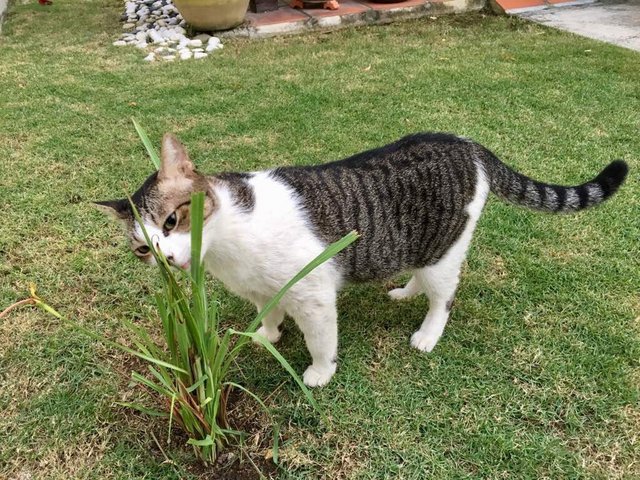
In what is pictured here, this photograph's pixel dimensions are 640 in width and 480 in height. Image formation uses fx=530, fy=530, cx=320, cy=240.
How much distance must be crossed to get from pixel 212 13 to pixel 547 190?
5.65m

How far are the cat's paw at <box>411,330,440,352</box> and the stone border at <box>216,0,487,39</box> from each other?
5.70m

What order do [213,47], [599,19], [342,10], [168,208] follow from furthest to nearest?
[342,10] → [599,19] → [213,47] → [168,208]

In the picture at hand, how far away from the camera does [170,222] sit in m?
1.87

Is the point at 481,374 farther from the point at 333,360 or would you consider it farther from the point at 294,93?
the point at 294,93

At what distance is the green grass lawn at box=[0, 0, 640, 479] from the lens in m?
2.15

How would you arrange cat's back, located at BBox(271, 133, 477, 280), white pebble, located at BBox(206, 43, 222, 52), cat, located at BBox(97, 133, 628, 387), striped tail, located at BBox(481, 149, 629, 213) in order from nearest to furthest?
1. cat, located at BBox(97, 133, 628, 387)
2. cat's back, located at BBox(271, 133, 477, 280)
3. striped tail, located at BBox(481, 149, 629, 213)
4. white pebble, located at BBox(206, 43, 222, 52)

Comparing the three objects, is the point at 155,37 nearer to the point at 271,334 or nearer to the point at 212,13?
the point at 212,13

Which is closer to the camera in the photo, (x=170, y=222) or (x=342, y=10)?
(x=170, y=222)

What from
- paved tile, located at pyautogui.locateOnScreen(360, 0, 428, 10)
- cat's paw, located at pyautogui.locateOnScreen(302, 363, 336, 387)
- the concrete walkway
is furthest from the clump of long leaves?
paved tile, located at pyautogui.locateOnScreen(360, 0, 428, 10)

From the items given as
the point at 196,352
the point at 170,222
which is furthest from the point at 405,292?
the point at 170,222

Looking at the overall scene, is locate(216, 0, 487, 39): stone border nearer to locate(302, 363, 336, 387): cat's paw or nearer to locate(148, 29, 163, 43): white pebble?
locate(148, 29, 163, 43): white pebble

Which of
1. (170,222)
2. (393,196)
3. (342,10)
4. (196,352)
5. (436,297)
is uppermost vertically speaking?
(170,222)

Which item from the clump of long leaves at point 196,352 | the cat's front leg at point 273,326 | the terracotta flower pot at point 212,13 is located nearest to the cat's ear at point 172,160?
the clump of long leaves at point 196,352

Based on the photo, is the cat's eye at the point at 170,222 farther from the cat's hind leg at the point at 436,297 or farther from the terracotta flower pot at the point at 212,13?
the terracotta flower pot at the point at 212,13
